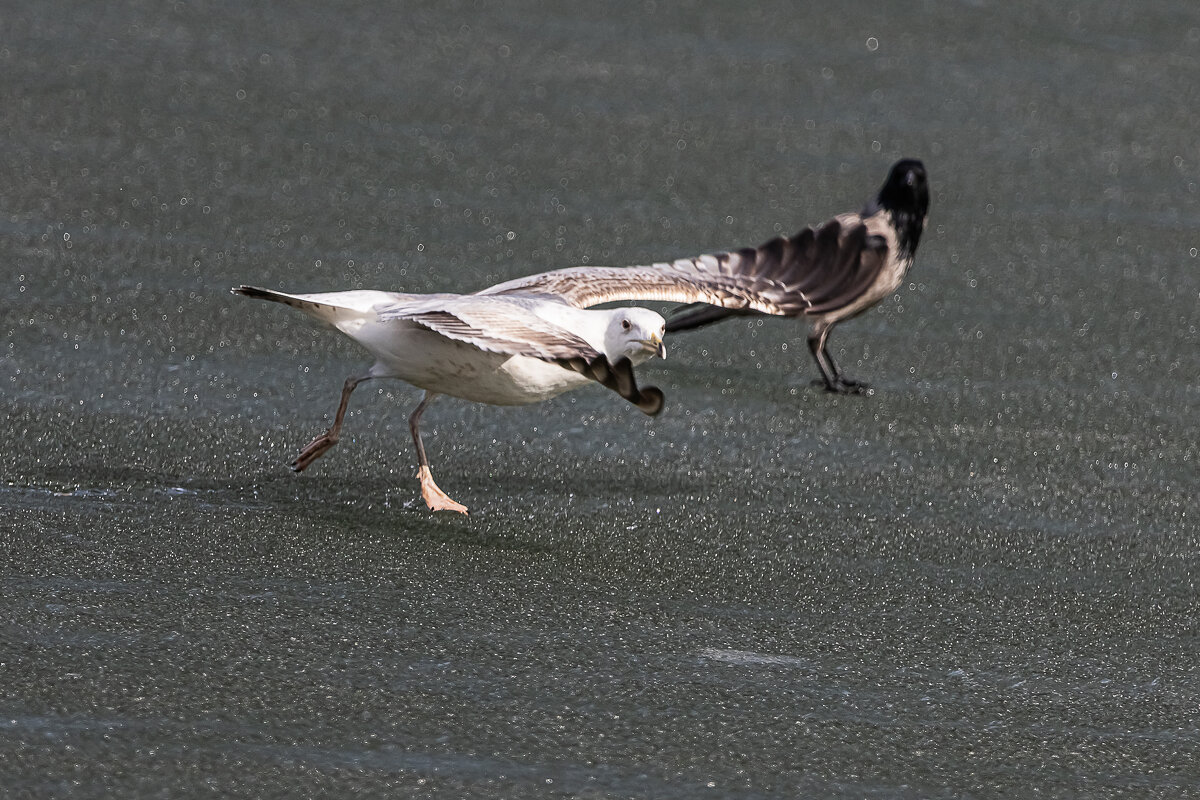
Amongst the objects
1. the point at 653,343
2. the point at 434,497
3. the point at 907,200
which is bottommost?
the point at 434,497

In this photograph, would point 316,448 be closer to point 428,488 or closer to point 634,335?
point 428,488

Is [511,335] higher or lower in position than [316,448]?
higher

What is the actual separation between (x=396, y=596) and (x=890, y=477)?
180 centimetres

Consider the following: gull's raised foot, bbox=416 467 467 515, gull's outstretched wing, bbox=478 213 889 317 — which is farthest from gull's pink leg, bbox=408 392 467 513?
gull's outstretched wing, bbox=478 213 889 317

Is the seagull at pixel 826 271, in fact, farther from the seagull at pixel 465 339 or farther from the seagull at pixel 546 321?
the seagull at pixel 465 339

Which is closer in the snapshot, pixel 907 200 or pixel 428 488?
pixel 428 488

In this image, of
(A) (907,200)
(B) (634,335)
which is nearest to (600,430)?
(B) (634,335)

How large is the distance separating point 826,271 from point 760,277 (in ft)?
1.19

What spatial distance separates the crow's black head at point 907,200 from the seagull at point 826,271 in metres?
0.05

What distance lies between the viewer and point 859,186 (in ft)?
24.4

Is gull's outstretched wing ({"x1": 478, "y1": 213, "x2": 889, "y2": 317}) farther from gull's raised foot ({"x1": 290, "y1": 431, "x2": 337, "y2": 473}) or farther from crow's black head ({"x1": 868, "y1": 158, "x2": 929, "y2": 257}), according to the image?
gull's raised foot ({"x1": 290, "y1": 431, "x2": 337, "y2": 473})

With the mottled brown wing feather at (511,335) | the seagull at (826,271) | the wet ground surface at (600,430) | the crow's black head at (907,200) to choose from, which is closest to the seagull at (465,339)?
the mottled brown wing feather at (511,335)

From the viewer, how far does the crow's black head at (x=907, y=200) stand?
6.42 metres

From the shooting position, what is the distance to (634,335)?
14.8ft
